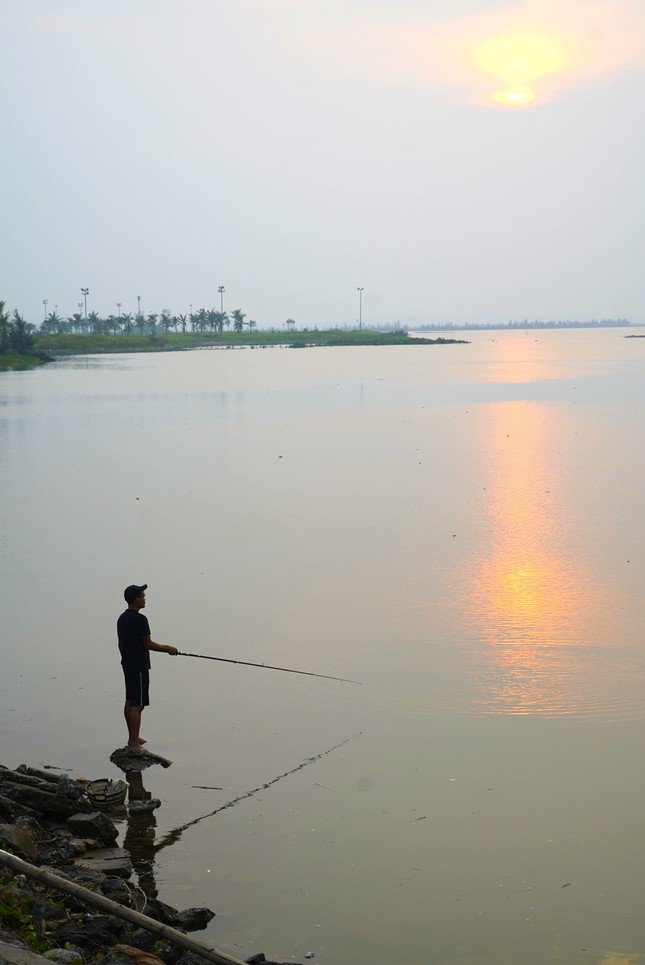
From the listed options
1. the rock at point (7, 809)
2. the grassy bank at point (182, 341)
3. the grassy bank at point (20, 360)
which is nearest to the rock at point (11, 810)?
the rock at point (7, 809)

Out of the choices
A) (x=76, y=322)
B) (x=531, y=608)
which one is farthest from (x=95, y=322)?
(x=531, y=608)

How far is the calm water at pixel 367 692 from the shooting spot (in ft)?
19.9

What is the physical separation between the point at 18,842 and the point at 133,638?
2.24m

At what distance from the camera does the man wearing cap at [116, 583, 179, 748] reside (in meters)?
7.91

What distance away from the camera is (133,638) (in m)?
7.89

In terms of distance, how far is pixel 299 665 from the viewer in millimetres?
10102

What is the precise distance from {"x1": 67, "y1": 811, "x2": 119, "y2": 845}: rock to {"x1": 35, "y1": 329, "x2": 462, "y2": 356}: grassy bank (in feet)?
409

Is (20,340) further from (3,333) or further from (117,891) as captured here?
(117,891)

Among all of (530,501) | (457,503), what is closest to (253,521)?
(457,503)

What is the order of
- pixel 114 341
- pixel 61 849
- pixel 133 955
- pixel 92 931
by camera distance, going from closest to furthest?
pixel 133 955, pixel 92 931, pixel 61 849, pixel 114 341

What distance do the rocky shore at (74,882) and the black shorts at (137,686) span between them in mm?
534

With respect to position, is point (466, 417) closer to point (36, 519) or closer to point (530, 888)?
point (36, 519)

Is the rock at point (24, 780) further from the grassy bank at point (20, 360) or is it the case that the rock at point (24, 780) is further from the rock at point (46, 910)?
the grassy bank at point (20, 360)

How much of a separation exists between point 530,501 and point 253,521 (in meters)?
5.05
